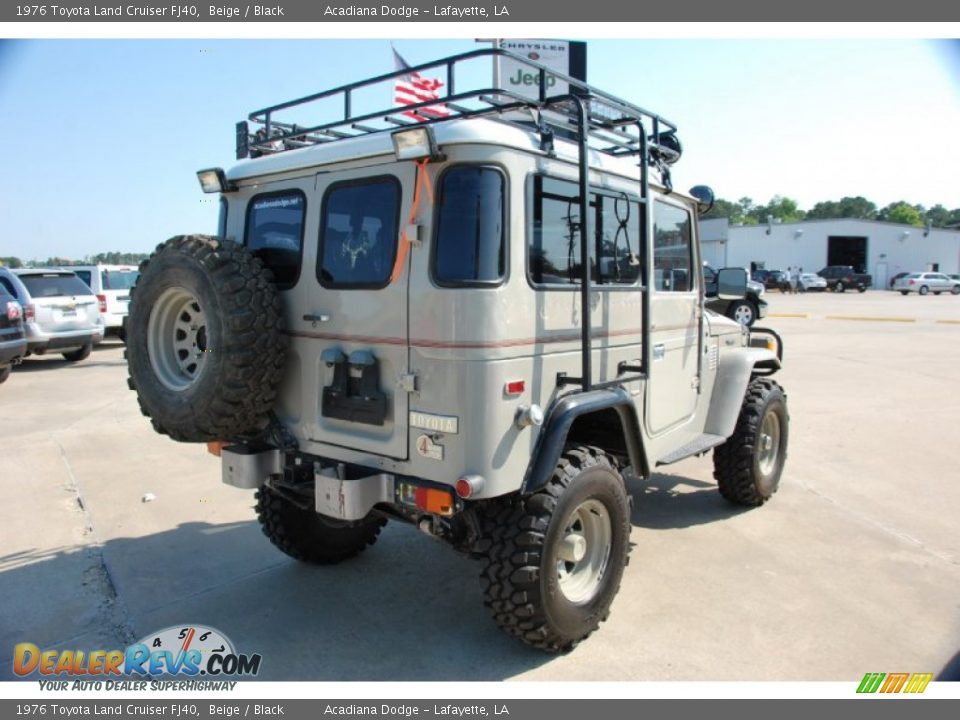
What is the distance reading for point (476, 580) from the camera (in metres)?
4.38

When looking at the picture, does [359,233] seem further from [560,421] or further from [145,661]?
[145,661]

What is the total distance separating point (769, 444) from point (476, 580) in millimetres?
2997

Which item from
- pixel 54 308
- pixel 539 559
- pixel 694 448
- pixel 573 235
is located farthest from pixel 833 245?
pixel 539 559

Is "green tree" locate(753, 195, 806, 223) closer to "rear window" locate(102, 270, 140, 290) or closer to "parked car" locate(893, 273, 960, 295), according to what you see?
"parked car" locate(893, 273, 960, 295)

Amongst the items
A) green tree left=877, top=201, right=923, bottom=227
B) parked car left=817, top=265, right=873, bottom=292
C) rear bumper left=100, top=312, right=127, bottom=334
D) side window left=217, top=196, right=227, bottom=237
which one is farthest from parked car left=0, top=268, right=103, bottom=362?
green tree left=877, top=201, right=923, bottom=227

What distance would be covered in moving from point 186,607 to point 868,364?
1315cm

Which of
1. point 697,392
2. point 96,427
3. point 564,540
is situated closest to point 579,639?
point 564,540

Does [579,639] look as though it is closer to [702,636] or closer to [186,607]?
[702,636]

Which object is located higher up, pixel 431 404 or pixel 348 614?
pixel 431 404

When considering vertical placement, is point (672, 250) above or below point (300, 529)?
above

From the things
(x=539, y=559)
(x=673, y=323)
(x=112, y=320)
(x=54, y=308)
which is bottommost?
(x=539, y=559)

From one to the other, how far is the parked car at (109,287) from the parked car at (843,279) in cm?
4476

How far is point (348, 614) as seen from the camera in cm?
394

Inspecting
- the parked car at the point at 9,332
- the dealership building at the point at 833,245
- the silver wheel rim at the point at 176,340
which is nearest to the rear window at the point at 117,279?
the parked car at the point at 9,332
